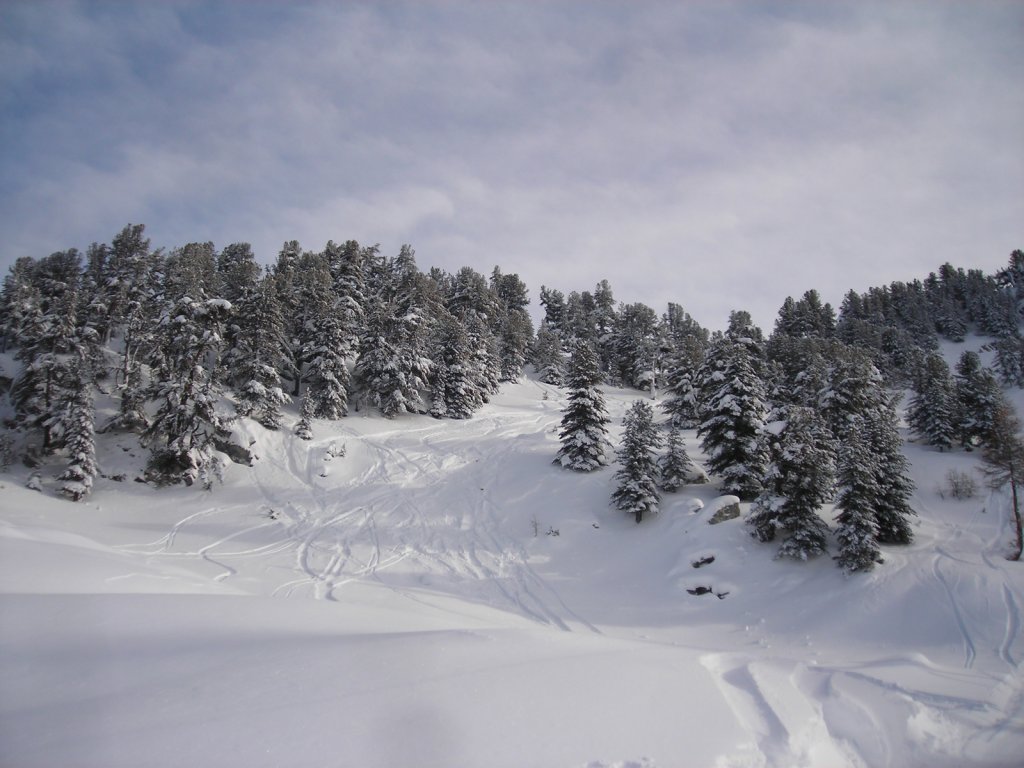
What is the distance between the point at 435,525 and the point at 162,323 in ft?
61.9

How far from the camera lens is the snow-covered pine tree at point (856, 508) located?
15148 mm

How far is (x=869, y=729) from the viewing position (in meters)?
6.82

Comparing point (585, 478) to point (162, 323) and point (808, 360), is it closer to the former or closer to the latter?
point (162, 323)

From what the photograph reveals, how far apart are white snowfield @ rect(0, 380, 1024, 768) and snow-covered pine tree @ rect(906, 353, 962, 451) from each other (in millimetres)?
12759

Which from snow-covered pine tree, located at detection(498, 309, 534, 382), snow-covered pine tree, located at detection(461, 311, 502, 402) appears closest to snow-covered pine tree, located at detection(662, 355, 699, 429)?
snow-covered pine tree, located at detection(461, 311, 502, 402)

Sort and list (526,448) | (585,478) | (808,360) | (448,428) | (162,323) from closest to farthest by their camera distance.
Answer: (162,323)
(585,478)
(526,448)
(448,428)
(808,360)

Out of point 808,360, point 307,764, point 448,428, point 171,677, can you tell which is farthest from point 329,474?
point 808,360

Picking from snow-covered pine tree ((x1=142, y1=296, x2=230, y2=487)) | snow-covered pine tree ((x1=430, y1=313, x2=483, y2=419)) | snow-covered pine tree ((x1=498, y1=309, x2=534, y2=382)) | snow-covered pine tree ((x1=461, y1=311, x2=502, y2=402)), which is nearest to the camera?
snow-covered pine tree ((x1=142, y1=296, x2=230, y2=487))

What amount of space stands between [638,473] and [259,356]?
26241 millimetres

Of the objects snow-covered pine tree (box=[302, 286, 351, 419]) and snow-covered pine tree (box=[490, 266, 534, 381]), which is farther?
snow-covered pine tree (box=[490, 266, 534, 381])

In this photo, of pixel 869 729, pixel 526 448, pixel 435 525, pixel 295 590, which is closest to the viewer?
pixel 869 729

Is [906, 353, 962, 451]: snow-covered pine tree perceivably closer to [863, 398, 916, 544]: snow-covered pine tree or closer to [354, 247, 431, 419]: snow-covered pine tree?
[863, 398, 916, 544]: snow-covered pine tree

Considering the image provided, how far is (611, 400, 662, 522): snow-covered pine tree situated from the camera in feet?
70.5

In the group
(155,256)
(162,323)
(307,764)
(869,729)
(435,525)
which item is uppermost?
(155,256)
